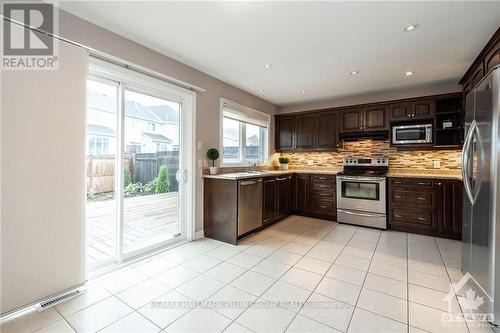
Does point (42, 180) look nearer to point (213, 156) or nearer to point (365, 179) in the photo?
point (213, 156)

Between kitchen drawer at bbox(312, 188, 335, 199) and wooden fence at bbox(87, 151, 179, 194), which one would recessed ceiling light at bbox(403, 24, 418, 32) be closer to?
kitchen drawer at bbox(312, 188, 335, 199)

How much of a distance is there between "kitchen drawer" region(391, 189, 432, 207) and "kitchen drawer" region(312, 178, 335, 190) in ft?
3.43

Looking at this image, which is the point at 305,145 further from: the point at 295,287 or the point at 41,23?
the point at 41,23

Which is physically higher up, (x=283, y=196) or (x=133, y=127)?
(x=133, y=127)

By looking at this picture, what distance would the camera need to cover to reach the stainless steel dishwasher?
334cm

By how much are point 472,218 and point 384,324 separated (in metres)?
1.29

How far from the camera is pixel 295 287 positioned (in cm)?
219

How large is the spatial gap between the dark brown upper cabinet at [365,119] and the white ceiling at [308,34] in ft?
2.57

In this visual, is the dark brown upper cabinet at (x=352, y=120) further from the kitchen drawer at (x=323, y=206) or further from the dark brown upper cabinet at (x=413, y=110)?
the kitchen drawer at (x=323, y=206)

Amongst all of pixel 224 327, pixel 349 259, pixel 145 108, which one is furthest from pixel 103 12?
pixel 349 259

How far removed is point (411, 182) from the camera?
381 centimetres

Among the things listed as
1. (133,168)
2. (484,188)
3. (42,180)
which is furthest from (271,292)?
(42,180)

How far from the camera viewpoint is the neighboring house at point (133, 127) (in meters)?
2.43

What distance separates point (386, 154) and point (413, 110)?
36.5 inches
